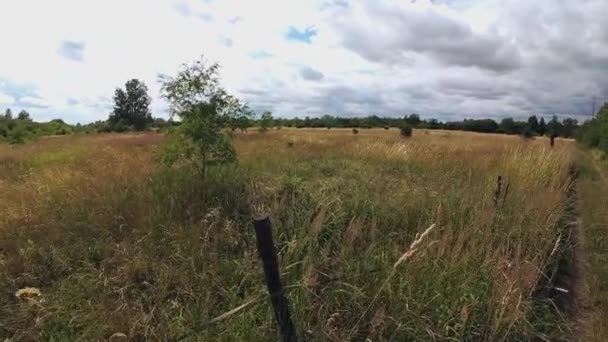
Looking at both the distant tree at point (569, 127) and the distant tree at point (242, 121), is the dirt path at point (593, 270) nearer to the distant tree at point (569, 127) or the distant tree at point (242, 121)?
the distant tree at point (242, 121)

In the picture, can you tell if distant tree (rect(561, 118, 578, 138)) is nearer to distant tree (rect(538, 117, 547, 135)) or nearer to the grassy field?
distant tree (rect(538, 117, 547, 135))

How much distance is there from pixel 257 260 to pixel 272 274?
68.6 inches

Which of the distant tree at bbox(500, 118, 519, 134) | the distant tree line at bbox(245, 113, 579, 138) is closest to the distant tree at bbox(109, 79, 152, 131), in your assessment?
the distant tree line at bbox(245, 113, 579, 138)

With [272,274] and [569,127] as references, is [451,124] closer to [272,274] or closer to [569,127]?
[569,127]

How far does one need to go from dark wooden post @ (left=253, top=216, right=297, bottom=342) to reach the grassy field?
26cm

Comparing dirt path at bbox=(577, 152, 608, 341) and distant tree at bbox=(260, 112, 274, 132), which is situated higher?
distant tree at bbox=(260, 112, 274, 132)

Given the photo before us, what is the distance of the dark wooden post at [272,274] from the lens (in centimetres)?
281

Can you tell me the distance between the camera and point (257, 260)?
4.67m

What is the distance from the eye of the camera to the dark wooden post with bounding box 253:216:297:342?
2807 millimetres

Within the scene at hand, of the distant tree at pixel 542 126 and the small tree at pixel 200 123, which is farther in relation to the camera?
the distant tree at pixel 542 126

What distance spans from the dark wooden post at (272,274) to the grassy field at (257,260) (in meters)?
0.26

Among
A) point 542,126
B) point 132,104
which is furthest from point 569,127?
point 132,104

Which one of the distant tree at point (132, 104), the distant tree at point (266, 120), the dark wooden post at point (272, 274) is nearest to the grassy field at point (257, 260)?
the dark wooden post at point (272, 274)

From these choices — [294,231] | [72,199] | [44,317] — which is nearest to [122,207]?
[72,199]
